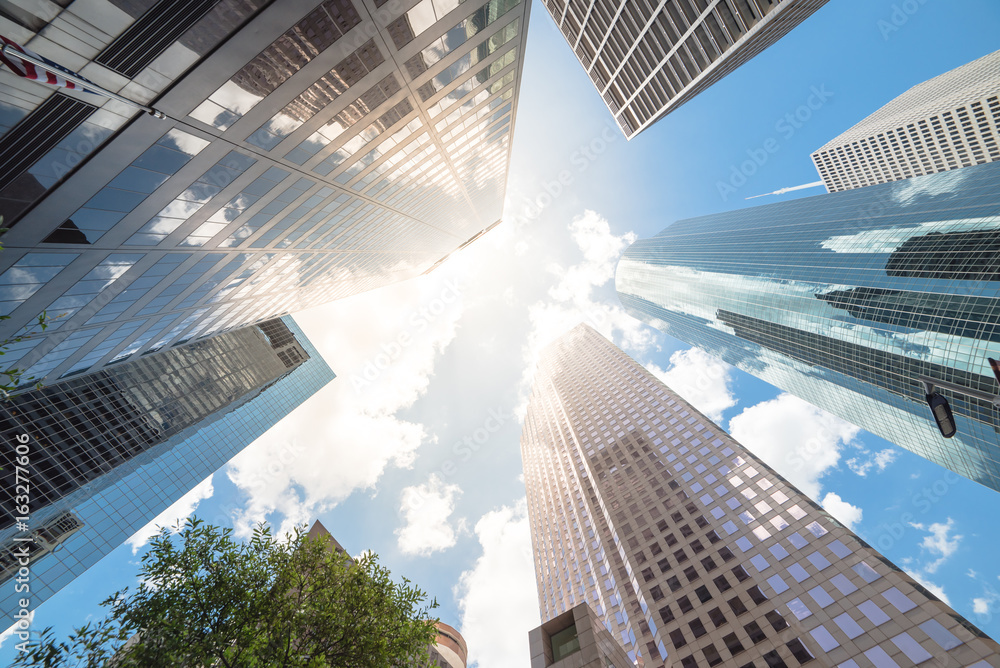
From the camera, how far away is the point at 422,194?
4172 cm

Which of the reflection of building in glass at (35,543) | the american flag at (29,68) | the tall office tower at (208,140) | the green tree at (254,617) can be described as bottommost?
the green tree at (254,617)

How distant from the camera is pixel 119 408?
64.1 meters

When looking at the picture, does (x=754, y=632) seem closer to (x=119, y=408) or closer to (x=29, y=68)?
(x=29, y=68)

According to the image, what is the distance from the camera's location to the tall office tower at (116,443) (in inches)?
1962

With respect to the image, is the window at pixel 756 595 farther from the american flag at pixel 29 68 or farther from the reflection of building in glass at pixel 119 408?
the reflection of building in glass at pixel 119 408

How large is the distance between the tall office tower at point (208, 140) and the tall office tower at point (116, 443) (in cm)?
2277

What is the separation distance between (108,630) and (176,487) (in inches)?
3115

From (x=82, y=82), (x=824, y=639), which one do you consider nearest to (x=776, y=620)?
(x=824, y=639)

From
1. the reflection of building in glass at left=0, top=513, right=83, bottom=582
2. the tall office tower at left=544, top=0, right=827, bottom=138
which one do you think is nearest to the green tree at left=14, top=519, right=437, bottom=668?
the reflection of building in glass at left=0, top=513, right=83, bottom=582

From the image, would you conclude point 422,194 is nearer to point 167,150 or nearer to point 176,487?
point 167,150

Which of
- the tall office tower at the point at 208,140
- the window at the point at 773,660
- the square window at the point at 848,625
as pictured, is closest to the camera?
the tall office tower at the point at 208,140

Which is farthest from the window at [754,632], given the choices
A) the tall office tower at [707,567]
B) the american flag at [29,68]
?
the american flag at [29,68]

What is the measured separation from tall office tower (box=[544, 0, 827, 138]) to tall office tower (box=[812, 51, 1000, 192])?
12851 cm

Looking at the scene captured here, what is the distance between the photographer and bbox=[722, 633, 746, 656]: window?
140ft
